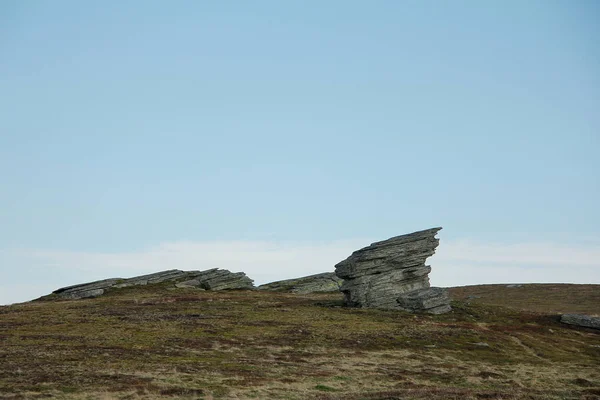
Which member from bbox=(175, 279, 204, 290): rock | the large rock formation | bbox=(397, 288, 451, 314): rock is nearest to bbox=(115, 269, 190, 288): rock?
bbox=(175, 279, 204, 290): rock

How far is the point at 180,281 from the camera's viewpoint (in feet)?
411

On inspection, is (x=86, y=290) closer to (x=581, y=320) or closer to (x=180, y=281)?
(x=180, y=281)

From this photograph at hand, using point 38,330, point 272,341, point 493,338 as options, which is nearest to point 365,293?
point 493,338

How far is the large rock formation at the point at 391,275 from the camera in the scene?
94.1 meters

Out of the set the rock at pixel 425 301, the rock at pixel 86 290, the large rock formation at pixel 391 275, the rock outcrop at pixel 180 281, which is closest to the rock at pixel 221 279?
the rock outcrop at pixel 180 281

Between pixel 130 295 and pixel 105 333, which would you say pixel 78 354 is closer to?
pixel 105 333

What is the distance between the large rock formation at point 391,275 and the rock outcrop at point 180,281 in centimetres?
3584

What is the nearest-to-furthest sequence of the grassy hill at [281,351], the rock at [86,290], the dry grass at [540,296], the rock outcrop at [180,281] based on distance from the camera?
the grassy hill at [281,351] → the dry grass at [540,296] → the rock at [86,290] → the rock outcrop at [180,281]

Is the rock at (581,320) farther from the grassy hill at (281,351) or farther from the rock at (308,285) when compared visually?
the rock at (308,285)

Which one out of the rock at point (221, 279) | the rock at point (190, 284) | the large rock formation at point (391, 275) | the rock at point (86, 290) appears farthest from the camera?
the rock at point (221, 279)

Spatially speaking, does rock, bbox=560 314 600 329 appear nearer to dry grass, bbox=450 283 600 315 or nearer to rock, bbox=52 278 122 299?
dry grass, bbox=450 283 600 315

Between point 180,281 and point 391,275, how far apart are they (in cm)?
4905

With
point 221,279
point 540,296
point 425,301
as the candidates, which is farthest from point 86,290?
point 540,296

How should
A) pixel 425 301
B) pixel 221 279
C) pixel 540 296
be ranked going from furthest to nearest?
pixel 221 279, pixel 540 296, pixel 425 301
